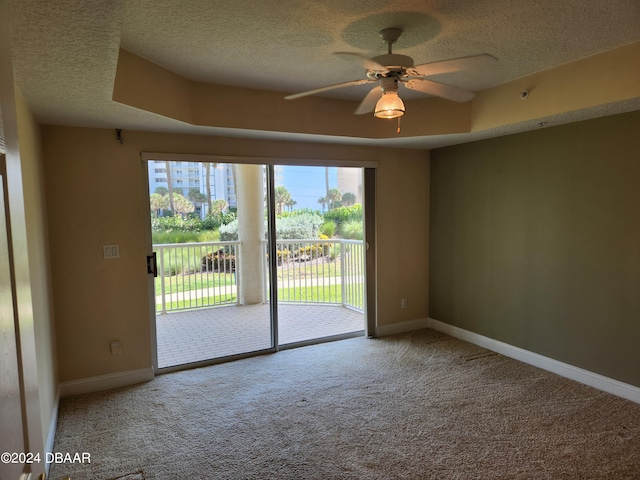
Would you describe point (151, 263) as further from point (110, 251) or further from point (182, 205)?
point (182, 205)

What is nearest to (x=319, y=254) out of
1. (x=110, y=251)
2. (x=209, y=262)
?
(x=209, y=262)

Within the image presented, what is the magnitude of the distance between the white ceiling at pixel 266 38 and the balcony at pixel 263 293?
2602 mm

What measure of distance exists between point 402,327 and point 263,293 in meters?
2.15

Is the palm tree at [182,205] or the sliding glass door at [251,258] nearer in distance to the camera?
the sliding glass door at [251,258]

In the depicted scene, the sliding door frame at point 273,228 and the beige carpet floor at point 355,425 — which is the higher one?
the sliding door frame at point 273,228

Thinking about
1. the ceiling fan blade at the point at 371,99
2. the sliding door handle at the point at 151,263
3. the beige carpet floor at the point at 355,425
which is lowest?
the beige carpet floor at the point at 355,425

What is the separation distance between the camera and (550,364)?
11.6 feet

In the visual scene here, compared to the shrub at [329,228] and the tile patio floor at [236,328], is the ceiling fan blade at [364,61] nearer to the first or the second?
the tile patio floor at [236,328]

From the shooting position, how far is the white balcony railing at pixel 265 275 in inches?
211

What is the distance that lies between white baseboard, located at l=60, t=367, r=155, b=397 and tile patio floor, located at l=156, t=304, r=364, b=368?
272mm

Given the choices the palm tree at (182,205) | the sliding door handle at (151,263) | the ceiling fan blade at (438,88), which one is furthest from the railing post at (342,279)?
the ceiling fan blade at (438,88)

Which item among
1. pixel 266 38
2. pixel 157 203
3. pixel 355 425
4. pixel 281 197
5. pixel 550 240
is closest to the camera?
pixel 266 38

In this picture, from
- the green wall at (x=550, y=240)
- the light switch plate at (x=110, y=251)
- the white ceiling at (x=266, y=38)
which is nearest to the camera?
the white ceiling at (x=266, y=38)

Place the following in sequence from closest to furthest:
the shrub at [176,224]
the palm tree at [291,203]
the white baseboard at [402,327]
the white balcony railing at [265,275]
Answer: the shrub at [176,224], the white baseboard at [402,327], the palm tree at [291,203], the white balcony railing at [265,275]
